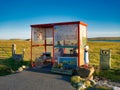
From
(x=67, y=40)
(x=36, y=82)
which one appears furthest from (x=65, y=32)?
(x=36, y=82)

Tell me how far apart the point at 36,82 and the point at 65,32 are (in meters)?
4.78

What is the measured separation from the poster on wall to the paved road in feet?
10.1

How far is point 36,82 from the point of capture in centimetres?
1026

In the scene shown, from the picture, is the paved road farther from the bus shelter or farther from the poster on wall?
the poster on wall

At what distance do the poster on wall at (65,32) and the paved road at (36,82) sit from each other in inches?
122

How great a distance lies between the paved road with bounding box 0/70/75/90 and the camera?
9.25 meters

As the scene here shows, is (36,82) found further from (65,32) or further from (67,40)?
(65,32)

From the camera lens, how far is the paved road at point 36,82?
30.3 ft

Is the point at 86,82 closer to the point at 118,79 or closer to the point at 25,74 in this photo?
the point at 118,79

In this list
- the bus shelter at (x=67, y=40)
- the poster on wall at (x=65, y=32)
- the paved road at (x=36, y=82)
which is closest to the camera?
the paved road at (x=36, y=82)

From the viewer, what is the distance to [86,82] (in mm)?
9617

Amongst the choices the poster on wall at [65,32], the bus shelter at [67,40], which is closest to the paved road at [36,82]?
the bus shelter at [67,40]

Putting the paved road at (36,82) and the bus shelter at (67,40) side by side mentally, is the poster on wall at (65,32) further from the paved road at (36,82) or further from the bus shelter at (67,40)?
the paved road at (36,82)

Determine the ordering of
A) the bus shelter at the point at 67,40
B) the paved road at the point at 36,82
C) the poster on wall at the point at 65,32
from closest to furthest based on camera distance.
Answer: the paved road at the point at 36,82 < the bus shelter at the point at 67,40 < the poster on wall at the point at 65,32
